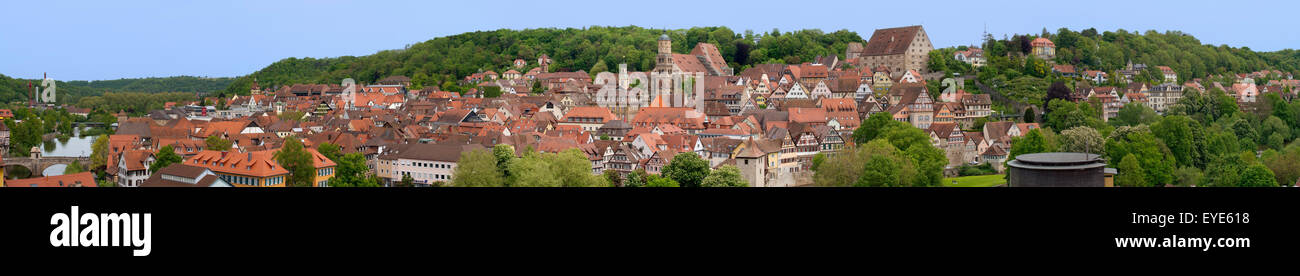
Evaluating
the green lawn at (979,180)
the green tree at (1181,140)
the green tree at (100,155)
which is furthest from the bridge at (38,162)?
the green tree at (1181,140)

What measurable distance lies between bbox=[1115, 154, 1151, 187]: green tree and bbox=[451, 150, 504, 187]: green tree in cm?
1443

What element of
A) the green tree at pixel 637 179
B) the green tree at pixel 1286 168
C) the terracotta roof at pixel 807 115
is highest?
the terracotta roof at pixel 807 115

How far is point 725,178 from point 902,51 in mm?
27843

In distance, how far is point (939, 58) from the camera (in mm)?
50375

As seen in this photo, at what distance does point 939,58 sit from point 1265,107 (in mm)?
12899

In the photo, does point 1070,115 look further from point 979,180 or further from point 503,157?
point 503,157

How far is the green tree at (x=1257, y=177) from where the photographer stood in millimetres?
25675

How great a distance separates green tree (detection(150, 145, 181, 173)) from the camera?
A: 1093 inches

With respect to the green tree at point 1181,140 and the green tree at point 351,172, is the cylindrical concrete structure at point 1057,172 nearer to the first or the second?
the green tree at point 351,172

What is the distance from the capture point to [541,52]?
74.8 m

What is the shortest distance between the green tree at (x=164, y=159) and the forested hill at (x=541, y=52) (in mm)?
32974
